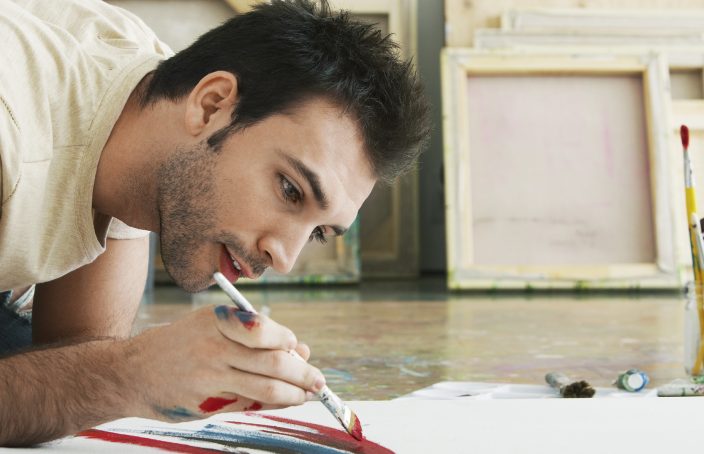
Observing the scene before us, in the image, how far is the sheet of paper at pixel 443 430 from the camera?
1.18 metres

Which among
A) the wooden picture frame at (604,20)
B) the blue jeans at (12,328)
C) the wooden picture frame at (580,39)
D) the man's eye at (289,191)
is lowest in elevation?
the blue jeans at (12,328)

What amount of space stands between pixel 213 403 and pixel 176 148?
1.75 feet

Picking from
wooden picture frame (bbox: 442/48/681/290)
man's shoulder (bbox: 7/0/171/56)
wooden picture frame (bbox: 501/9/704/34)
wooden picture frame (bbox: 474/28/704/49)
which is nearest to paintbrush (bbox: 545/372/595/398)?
man's shoulder (bbox: 7/0/171/56)

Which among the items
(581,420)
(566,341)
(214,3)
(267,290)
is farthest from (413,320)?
(214,3)

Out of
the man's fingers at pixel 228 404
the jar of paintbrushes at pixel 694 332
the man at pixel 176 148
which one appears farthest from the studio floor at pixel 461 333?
the man's fingers at pixel 228 404

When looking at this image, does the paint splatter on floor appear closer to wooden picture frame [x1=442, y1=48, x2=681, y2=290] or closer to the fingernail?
the fingernail

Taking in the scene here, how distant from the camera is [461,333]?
2.80 metres

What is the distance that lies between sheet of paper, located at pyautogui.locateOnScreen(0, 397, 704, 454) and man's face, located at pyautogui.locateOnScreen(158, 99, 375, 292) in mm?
244

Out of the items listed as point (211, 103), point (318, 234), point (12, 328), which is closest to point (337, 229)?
point (318, 234)

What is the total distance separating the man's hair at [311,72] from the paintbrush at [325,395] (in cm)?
42

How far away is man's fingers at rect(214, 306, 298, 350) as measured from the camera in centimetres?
92

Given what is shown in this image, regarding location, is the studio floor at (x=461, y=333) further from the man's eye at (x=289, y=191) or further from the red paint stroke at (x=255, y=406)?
the red paint stroke at (x=255, y=406)

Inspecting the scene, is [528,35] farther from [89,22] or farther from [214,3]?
[89,22]

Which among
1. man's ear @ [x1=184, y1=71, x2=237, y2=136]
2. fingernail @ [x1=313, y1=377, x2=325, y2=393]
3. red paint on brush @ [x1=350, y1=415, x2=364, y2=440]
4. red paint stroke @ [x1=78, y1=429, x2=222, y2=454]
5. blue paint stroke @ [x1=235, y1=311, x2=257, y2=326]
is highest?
man's ear @ [x1=184, y1=71, x2=237, y2=136]
